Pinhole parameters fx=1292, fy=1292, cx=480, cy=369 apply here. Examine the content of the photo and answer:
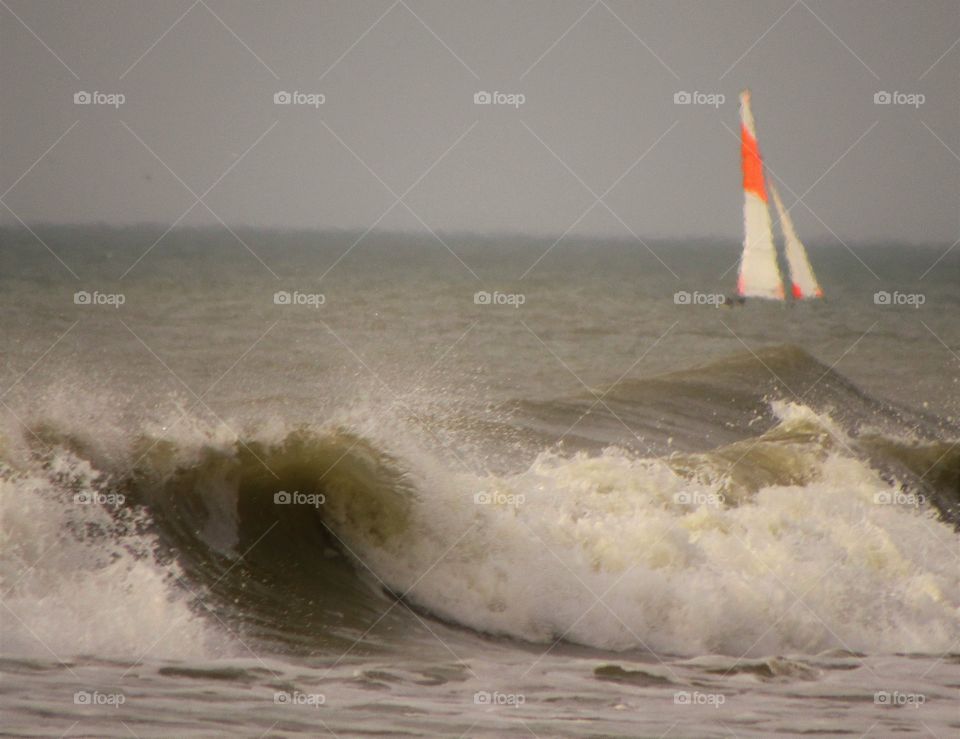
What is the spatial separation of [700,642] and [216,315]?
5512 millimetres

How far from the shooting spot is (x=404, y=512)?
6.04 m

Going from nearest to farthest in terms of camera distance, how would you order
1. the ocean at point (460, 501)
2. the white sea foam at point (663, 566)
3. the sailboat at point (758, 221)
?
1. the ocean at point (460, 501)
2. the white sea foam at point (663, 566)
3. the sailboat at point (758, 221)

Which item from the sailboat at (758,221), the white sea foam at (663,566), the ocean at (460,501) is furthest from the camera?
the sailboat at (758,221)

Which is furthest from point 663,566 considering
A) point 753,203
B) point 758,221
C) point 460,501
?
point 753,203

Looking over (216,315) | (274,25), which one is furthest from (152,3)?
(216,315)

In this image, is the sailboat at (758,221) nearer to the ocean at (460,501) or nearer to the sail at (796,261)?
the sail at (796,261)

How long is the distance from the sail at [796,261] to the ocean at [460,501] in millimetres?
147

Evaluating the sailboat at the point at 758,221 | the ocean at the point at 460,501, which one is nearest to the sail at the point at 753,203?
the sailboat at the point at 758,221

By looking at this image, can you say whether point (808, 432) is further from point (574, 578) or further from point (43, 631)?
point (43, 631)

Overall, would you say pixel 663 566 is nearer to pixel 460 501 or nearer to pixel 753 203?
pixel 460 501

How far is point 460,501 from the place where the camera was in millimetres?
6094

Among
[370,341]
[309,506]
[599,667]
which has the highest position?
[370,341]

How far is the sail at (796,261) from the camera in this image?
8.98 metres

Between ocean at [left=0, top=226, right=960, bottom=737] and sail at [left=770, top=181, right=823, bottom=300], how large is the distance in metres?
0.15
